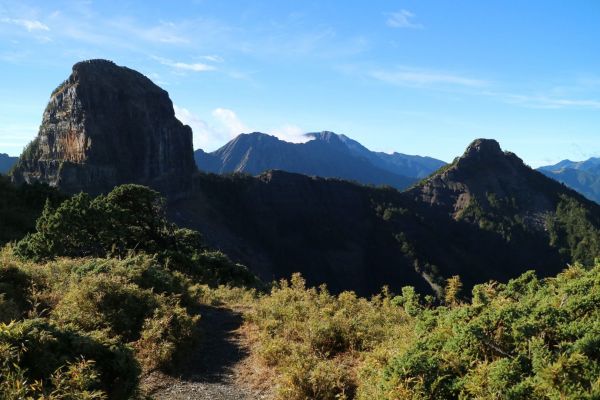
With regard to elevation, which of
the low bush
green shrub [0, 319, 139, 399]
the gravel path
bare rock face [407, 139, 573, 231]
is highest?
bare rock face [407, 139, 573, 231]

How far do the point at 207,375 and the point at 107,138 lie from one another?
111472mm

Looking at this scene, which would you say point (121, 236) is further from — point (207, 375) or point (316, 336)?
point (316, 336)

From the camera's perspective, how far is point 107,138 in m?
111

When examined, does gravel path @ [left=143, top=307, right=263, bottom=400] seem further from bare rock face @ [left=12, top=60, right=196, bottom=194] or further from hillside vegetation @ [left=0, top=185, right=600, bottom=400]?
bare rock face @ [left=12, top=60, right=196, bottom=194]

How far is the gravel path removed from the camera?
34.6 ft

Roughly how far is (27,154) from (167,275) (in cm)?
11369

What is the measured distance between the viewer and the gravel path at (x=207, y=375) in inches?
415

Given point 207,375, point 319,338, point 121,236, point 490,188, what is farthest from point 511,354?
point 490,188

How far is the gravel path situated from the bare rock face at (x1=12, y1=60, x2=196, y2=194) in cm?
9423

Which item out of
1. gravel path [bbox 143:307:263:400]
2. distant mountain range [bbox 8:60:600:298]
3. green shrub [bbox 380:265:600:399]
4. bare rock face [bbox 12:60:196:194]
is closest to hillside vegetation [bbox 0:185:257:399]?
gravel path [bbox 143:307:263:400]

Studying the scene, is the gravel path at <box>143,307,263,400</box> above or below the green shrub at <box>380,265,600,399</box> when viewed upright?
below

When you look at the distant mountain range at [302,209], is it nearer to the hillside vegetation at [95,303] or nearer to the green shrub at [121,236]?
the green shrub at [121,236]

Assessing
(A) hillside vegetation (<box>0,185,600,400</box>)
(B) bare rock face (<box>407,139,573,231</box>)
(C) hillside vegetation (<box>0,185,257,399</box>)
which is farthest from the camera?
(B) bare rock face (<box>407,139,573,231</box>)

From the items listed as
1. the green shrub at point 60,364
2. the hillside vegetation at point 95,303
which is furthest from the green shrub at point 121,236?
the green shrub at point 60,364
